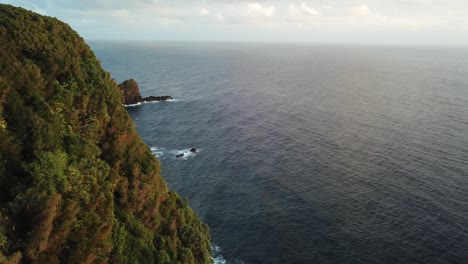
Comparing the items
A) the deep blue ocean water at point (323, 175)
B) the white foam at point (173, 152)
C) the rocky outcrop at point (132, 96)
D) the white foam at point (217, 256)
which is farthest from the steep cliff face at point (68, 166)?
the rocky outcrop at point (132, 96)

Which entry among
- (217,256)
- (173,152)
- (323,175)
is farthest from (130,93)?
(217,256)

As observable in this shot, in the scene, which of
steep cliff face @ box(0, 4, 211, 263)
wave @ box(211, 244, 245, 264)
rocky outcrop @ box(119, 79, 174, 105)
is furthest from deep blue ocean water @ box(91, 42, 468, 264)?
steep cliff face @ box(0, 4, 211, 263)

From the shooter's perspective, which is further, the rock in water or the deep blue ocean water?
the rock in water

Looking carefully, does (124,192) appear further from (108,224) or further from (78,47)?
(78,47)

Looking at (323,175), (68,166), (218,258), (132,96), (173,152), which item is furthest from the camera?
(132,96)

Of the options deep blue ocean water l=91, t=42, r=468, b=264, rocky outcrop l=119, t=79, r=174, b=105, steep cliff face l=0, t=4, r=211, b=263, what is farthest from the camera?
rocky outcrop l=119, t=79, r=174, b=105

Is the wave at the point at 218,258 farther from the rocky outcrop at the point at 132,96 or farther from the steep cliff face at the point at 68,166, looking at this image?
the rocky outcrop at the point at 132,96

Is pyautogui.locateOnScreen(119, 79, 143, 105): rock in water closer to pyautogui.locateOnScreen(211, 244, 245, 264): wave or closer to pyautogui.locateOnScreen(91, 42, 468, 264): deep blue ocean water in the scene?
pyautogui.locateOnScreen(91, 42, 468, 264): deep blue ocean water

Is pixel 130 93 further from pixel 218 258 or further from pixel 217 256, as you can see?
pixel 218 258

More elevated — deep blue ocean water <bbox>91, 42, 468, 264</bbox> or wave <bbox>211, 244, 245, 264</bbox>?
deep blue ocean water <bbox>91, 42, 468, 264</bbox>

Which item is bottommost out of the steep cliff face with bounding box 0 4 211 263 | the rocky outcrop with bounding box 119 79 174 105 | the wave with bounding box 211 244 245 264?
the wave with bounding box 211 244 245 264
